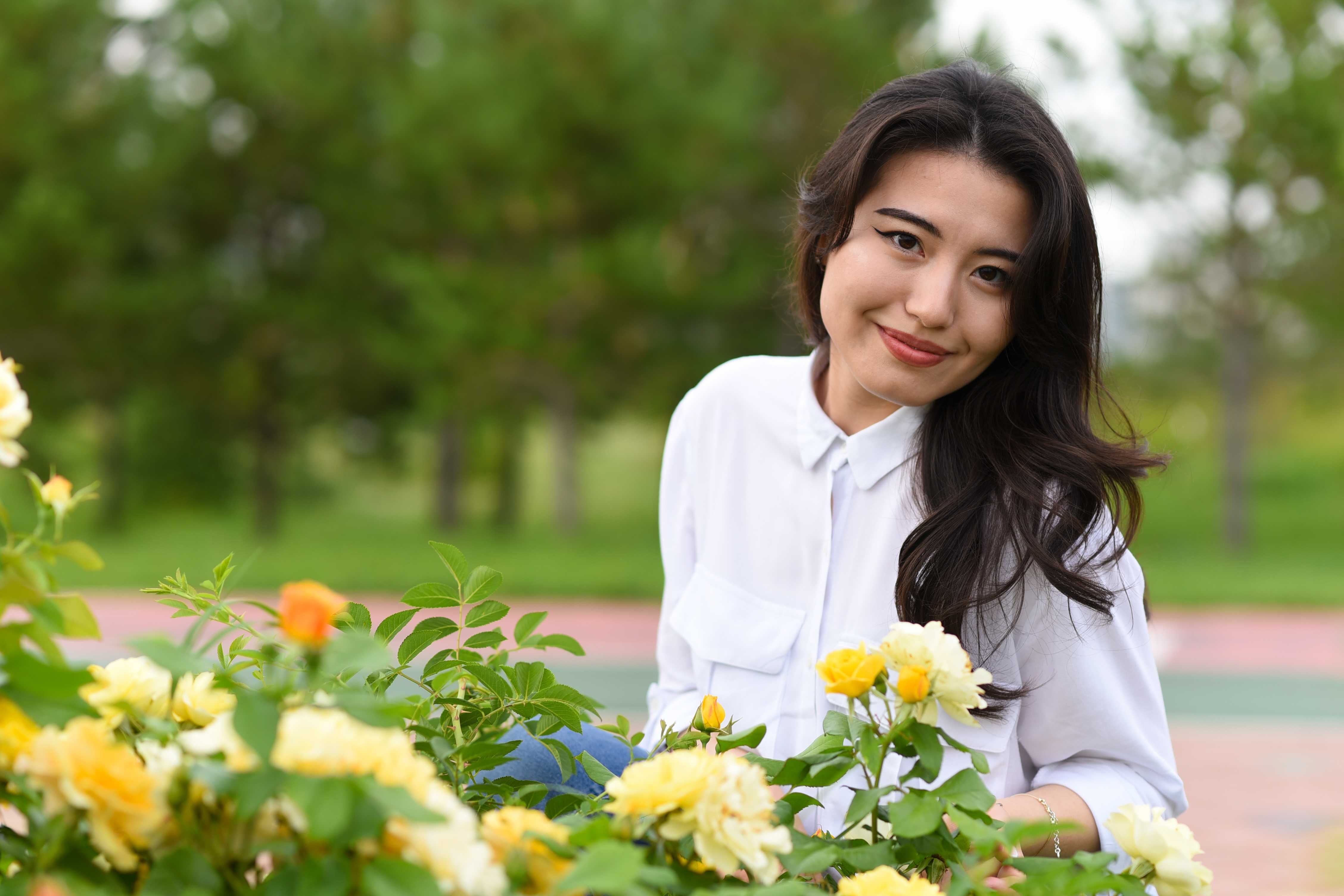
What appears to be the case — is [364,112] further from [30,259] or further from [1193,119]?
[1193,119]

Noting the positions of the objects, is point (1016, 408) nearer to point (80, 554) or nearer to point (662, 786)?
point (662, 786)

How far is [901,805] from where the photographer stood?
2.39 ft

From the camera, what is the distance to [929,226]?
131 cm

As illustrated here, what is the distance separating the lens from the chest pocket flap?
1.59 metres

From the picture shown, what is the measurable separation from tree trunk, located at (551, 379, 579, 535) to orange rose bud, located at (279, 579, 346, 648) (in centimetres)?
1266

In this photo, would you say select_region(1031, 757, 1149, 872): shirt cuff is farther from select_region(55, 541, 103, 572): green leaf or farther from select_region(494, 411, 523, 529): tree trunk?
select_region(494, 411, 523, 529): tree trunk

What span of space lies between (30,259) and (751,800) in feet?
43.2

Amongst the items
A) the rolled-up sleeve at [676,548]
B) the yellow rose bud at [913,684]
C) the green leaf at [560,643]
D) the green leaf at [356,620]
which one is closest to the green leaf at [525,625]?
the green leaf at [560,643]

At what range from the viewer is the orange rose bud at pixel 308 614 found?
508 millimetres

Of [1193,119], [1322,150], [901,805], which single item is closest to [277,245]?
[1193,119]

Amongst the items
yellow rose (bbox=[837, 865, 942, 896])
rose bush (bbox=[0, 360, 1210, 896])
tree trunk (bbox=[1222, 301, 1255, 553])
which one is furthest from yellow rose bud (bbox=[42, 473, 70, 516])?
tree trunk (bbox=[1222, 301, 1255, 553])

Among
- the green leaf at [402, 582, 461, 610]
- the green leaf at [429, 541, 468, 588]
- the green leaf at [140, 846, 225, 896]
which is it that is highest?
the green leaf at [429, 541, 468, 588]

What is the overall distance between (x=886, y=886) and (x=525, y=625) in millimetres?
405

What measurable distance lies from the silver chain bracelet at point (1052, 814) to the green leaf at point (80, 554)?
810mm
